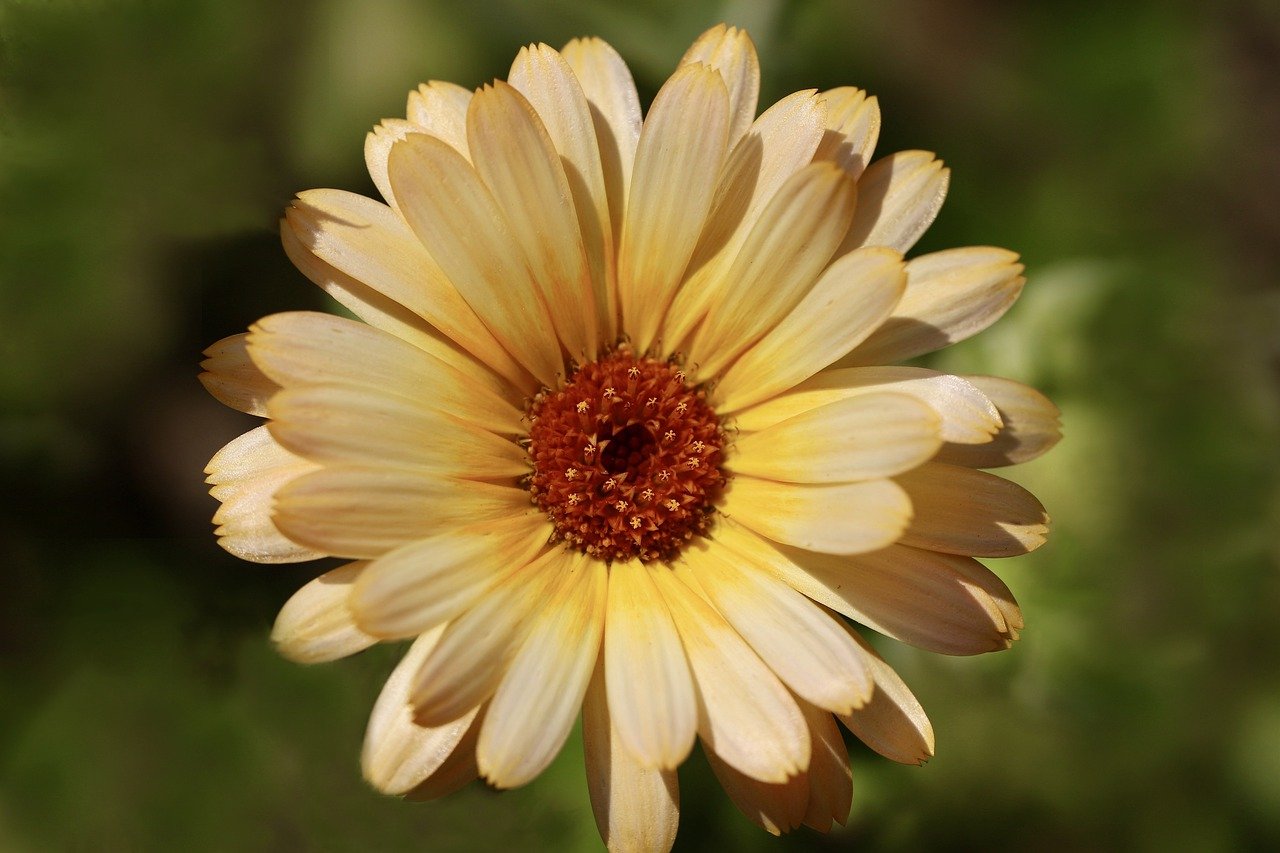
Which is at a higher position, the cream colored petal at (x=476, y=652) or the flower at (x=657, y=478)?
the flower at (x=657, y=478)

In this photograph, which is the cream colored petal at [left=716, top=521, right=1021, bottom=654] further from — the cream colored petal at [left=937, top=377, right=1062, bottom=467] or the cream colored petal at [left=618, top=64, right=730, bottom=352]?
the cream colored petal at [left=618, top=64, right=730, bottom=352]

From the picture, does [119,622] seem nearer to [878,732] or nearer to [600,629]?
[600,629]

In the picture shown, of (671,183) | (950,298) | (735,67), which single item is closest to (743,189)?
(671,183)

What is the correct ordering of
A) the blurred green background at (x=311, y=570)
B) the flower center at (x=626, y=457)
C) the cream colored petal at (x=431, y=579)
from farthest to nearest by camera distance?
the blurred green background at (x=311, y=570) → the flower center at (x=626, y=457) → the cream colored petal at (x=431, y=579)

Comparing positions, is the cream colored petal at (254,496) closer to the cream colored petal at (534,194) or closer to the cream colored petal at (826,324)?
the cream colored petal at (534,194)

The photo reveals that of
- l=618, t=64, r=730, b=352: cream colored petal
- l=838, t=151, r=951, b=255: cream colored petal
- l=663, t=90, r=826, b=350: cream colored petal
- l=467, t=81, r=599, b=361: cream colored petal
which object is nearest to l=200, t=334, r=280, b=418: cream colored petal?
l=467, t=81, r=599, b=361: cream colored petal

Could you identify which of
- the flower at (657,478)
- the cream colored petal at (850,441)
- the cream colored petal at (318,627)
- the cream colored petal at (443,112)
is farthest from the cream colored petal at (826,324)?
the cream colored petal at (318,627)

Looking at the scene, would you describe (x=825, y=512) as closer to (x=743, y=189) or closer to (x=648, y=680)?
(x=648, y=680)
